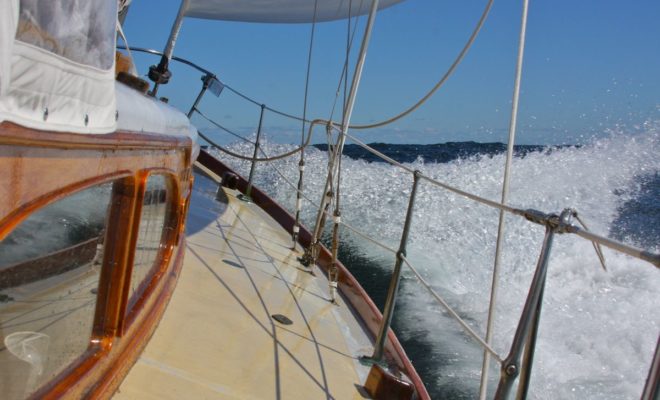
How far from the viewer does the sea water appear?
498 cm

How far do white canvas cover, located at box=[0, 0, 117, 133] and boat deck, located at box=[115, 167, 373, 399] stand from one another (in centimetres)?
91

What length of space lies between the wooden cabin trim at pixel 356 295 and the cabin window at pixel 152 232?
973 mm

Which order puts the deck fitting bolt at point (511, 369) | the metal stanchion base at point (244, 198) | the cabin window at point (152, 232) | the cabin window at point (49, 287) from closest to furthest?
the cabin window at point (49, 287) < the deck fitting bolt at point (511, 369) < the cabin window at point (152, 232) < the metal stanchion base at point (244, 198)

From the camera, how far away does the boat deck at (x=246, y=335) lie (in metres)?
1.94

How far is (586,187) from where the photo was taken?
13562 mm

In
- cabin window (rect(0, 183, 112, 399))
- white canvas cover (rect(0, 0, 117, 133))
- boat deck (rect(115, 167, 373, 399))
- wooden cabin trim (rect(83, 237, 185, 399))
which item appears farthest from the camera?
boat deck (rect(115, 167, 373, 399))

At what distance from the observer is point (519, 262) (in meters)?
8.91

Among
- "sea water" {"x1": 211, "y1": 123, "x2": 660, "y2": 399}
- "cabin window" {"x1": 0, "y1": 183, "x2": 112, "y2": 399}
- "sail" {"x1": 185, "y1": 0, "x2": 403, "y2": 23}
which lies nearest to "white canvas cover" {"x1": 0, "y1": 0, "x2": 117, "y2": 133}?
"cabin window" {"x1": 0, "y1": 183, "x2": 112, "y2": 399}

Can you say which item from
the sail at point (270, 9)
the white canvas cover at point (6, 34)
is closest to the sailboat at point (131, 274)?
the white canvas cover at point (6, 34)

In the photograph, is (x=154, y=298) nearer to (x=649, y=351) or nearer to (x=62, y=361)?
(x=62, y=361)

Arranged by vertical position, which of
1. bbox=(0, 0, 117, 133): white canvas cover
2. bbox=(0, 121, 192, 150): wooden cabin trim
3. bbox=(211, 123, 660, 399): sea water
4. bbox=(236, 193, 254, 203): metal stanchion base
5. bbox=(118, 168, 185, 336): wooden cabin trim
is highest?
bbox=(0, 0, 117, 133): white canvas cover

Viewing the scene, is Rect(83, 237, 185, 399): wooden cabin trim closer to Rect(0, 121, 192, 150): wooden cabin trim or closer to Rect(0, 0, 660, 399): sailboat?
Rect(0, 0, 660, 399): sailboat

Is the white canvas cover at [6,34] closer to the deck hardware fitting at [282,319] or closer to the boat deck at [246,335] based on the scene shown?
the boat deck at [246,335]

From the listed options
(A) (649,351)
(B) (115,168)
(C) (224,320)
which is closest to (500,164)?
(A) (649,351)
